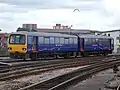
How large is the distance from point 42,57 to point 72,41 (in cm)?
715

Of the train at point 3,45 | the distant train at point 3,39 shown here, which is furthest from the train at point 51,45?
the distant train at point 3,39

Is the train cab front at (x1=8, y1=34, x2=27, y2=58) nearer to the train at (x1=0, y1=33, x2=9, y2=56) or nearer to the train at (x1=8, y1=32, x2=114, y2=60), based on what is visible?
the train at (x1=8, y1=32, x2=114, y2=60)

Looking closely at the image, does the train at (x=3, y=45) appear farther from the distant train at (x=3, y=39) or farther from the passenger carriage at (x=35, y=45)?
the passenger carriage at (x=35, y=45)

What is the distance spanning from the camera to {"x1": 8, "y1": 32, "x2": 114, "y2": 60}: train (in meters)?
37.0

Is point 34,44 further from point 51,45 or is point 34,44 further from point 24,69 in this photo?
point 24,69

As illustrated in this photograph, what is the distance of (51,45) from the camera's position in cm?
4075

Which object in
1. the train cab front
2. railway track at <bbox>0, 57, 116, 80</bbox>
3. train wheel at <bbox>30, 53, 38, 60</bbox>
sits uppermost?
the train cab front

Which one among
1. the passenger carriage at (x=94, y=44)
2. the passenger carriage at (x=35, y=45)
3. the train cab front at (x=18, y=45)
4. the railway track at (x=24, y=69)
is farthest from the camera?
the passenger carriage at (x=94, y=44)

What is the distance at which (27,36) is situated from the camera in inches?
1449

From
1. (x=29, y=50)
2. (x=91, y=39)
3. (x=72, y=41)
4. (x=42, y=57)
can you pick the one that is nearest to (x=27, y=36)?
(x=29, y=50)

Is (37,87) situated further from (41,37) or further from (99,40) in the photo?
(99,40)

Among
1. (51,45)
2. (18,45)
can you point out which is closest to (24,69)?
(18,45)

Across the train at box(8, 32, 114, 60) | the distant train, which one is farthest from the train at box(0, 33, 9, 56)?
the train at box(8, 32, 114, 60)

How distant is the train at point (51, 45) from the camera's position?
3700cm
